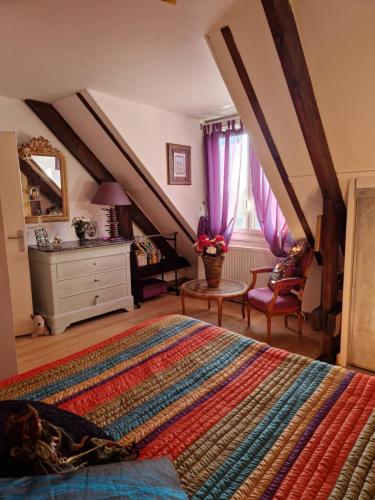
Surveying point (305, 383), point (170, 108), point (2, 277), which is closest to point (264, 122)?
point (170, 108)

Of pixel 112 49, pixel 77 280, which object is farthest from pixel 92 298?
pixel 112 49

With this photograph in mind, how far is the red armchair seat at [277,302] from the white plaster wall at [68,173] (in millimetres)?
2252

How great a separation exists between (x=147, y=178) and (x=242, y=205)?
4.21 feet

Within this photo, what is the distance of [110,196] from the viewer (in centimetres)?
381

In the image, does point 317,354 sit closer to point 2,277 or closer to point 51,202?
point 2,277

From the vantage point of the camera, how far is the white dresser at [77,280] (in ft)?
10.9

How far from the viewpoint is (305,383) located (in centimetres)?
140

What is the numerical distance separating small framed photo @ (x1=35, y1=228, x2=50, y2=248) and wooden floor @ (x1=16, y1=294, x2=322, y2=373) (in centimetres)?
96

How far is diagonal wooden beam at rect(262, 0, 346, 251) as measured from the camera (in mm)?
1889

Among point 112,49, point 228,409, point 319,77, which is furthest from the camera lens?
point 112,49

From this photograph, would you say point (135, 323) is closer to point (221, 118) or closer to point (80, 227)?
point (80, 227)

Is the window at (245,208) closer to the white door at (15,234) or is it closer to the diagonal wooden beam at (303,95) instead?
the diagonal wooden beam at (303,95)

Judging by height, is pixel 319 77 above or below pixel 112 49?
below

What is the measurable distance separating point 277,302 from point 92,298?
2.01 metres
